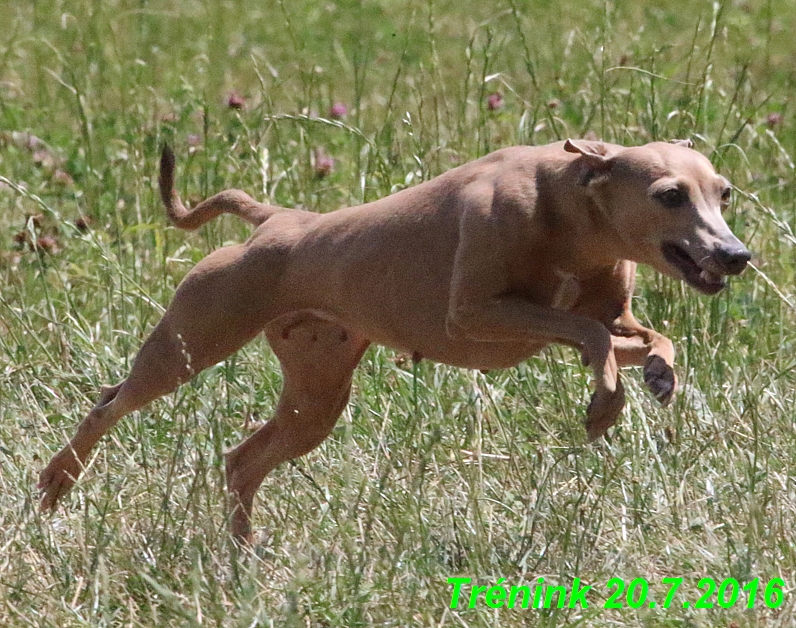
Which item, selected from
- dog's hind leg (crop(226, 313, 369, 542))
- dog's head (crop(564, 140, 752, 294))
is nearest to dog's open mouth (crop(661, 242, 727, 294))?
dog's head (crop(564, 140, 752, 294))

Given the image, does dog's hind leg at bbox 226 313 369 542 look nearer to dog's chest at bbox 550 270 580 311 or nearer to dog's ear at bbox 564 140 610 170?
dog's chest at bbox 550 270 580 311

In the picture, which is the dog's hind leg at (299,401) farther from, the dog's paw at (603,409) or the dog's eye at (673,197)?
the dog's eye at (673,197)

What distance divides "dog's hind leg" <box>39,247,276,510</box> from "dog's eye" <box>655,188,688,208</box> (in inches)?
50.0

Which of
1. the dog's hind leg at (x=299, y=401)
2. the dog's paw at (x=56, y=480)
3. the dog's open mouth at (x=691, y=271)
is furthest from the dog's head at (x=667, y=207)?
the dog's paw at (x=56, y=480)

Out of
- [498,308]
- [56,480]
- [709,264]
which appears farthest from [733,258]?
[56,480]

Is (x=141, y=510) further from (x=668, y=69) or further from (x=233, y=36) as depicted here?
(x=233, y=36)

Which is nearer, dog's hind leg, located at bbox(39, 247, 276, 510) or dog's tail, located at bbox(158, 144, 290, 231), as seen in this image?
dog's hind leg, located at bbox(39, 247, 276, 510)

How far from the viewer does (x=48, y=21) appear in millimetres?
10273

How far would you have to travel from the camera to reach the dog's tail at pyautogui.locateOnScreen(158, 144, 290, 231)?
16.0 feet

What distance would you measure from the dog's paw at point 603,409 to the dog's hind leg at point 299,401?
1.09 m

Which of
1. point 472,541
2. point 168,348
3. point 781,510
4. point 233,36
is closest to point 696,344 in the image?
point 781,510

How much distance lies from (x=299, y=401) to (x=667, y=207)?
1.52 m

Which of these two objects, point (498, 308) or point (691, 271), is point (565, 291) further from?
point (691, 271)

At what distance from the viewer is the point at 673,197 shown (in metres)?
3.85
